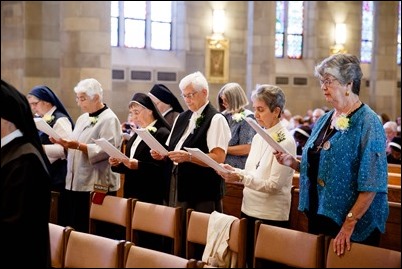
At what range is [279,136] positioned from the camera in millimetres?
4691

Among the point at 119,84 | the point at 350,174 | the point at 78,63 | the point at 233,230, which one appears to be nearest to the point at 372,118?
the point at 350,174

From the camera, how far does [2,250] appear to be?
3.12 m

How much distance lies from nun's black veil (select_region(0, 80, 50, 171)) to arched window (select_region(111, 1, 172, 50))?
488 inches

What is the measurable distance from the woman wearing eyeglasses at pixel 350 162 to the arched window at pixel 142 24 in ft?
39.5

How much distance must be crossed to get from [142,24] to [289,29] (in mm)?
4743

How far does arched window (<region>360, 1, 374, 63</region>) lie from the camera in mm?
20531

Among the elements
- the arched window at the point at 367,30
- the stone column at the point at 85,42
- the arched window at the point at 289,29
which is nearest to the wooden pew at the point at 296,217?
the stone column at the point at 85,42

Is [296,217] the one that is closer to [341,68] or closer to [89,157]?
[89,157]

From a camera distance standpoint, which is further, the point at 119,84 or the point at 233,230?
the point at 119,84

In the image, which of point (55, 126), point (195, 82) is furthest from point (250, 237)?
point (55, 126)

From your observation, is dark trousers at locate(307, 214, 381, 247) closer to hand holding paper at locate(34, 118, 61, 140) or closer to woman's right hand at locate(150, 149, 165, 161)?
woman's right hand at locate(150, 149, 165, 161)

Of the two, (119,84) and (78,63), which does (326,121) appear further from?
(119,84)

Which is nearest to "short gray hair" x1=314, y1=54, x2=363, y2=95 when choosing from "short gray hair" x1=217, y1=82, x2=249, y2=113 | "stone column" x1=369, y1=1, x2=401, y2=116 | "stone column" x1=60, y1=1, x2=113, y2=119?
"short gray hair" x1=217, y1=82, x2=249, y2=113

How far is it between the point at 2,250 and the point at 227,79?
45.3 ft
